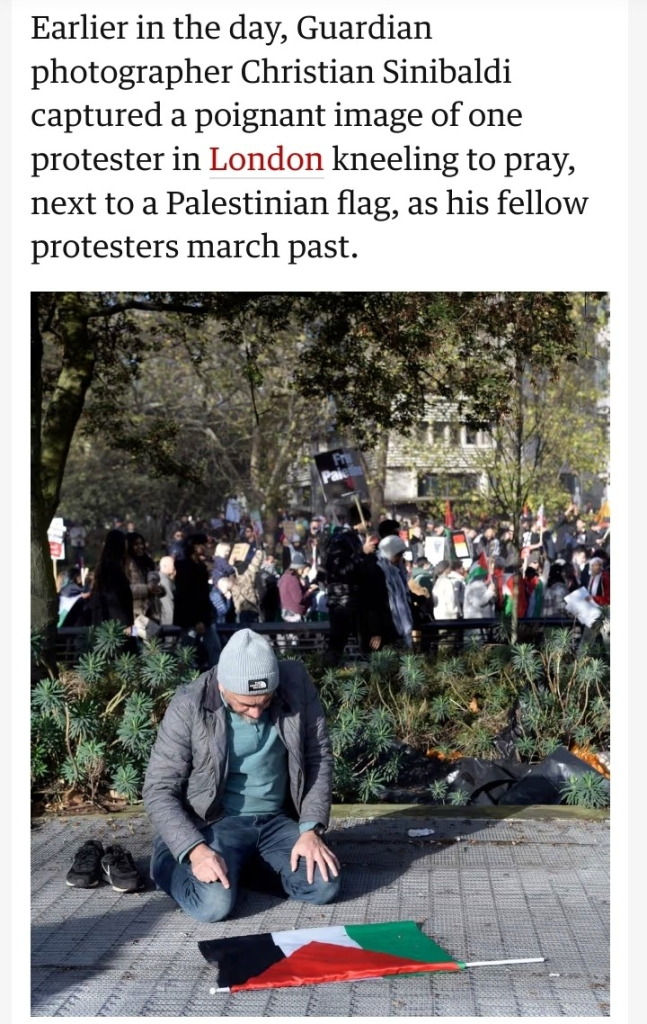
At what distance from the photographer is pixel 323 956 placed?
14.9 ft

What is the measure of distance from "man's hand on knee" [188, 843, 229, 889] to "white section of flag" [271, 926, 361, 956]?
0.31m

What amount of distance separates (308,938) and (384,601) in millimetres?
6331

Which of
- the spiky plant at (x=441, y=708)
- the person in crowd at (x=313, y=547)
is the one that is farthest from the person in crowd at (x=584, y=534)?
the spiky plant at (x=441, y=708)

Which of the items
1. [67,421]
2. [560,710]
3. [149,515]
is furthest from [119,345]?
[149,515]

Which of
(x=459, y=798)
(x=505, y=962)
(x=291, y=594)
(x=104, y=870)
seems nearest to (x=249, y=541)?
(x=291, y=594)

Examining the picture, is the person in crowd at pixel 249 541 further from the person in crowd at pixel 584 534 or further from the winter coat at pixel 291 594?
the person in crowd at pixel 584 534

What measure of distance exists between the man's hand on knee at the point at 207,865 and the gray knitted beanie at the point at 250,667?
25.4 inches

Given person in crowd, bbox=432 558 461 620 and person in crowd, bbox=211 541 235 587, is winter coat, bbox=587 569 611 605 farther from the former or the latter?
person in crowd, bbox=211 541 235 587

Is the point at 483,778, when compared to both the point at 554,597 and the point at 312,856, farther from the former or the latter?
the point at 554,597

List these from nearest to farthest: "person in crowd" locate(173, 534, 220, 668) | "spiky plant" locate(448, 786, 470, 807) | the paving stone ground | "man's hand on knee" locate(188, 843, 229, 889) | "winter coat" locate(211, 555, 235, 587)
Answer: the paving stone ground → "man's hand on knee" locate(188, 843, 229, 889) → "spiky plant" locate(448, 786, 470, 807) → "person in crowd" locate(173, 534, 220, 668) → "winter coat" locate(211, 555, 235, 587)

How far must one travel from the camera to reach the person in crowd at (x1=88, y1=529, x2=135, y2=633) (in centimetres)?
1136

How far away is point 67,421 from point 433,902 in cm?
540

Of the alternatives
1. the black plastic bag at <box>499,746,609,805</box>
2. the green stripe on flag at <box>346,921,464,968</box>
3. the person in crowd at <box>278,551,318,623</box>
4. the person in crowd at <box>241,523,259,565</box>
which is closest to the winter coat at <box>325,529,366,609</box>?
the black plastic bag at <box>499,746,609,805</box>
